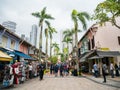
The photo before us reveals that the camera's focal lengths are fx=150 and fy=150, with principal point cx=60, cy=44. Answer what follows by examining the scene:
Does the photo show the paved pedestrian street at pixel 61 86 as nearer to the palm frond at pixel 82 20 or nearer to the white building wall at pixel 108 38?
the white building wall at pixel 108 38

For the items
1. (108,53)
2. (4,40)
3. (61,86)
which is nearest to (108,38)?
(108,53)

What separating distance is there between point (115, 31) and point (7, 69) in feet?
56.9

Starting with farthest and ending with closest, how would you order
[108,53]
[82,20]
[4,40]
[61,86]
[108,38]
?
[82,20] → [108,38] → [108,53] → [4,40] → [61,86]

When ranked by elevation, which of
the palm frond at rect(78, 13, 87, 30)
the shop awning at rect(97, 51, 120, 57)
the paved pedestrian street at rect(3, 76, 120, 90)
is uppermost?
the palm frond at rect(78, 13, 87, 30)

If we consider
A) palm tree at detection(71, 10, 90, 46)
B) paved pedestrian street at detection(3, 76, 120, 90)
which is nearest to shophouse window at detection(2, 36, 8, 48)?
paved pedestrian street at detection(3, 76, 120, 90)

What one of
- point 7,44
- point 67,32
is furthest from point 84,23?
point 67,32

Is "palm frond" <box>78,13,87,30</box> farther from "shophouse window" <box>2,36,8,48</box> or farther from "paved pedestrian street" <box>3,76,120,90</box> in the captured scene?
"shophouse window" <box>2,36,8,48</box>

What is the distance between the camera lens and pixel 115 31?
22438mm

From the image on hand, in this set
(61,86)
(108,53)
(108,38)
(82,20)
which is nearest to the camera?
(61,86)

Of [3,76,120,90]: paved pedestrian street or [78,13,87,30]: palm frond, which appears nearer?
[3,76,120,90]: paved pedestrian street

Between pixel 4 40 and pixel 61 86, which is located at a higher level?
pixel 4 40

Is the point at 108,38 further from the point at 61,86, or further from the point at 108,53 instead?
the point at 61,86

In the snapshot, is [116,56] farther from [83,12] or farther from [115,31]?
[83,12]

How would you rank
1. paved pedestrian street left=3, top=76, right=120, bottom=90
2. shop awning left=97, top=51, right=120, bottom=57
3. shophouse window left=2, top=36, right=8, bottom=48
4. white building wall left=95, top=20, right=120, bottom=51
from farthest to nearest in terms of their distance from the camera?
white building wall left=95, top=20, right=120, bottom=51 → shop awning left=97, top=51, right=120, bottom=57 → shophouse window left=2, top=36, right=8, bottom=48 → paved pedestrian street left=3, top=76, right=120, bottom=90
